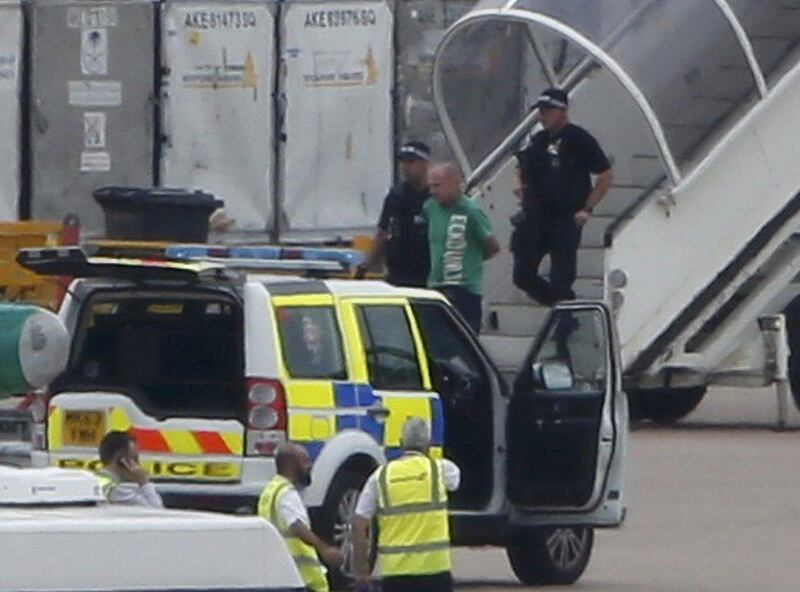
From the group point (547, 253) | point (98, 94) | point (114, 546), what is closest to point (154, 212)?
point (547, 253)

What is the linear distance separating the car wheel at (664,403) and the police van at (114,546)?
14.5 meters

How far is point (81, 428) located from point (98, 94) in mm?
12132

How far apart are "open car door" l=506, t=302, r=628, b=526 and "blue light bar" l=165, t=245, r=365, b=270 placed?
1049 mm

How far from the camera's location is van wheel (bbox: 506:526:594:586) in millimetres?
13844

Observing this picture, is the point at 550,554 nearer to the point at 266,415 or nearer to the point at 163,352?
the point at 266,415

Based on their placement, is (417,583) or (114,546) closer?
(114,546)

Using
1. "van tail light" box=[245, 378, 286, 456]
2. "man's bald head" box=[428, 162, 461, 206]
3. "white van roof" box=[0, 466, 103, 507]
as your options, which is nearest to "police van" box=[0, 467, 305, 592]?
"white van roof" box=[0, 466, 103, 507]

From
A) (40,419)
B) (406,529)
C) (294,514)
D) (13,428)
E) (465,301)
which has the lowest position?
(406,529)

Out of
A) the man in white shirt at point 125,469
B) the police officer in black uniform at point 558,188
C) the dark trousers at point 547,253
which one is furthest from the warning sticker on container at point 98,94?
the man in white shirt at point 125,469

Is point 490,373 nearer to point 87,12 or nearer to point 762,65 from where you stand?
point 762,65

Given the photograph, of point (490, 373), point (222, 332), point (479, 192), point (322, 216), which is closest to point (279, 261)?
point (222, 332)

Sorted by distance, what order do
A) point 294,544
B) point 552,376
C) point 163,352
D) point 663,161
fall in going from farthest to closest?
1. point 663,161
2. point 552,376
3. point 163,352
4. point 294,544

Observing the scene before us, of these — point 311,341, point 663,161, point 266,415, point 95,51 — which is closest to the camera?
point 266,415

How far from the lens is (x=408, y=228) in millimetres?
16219
